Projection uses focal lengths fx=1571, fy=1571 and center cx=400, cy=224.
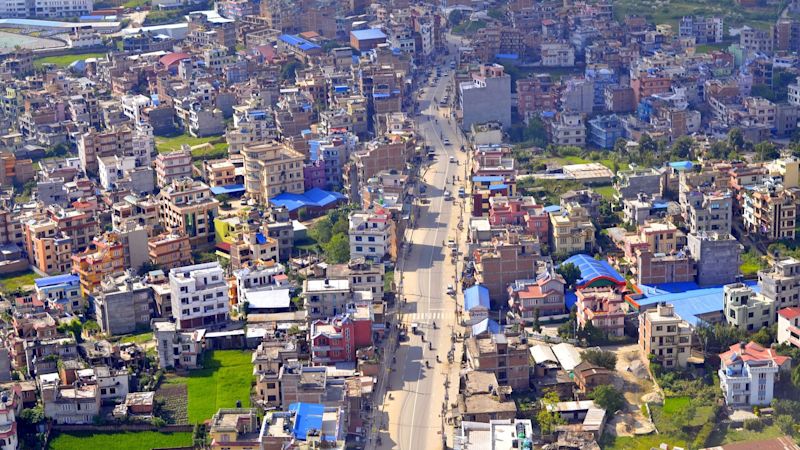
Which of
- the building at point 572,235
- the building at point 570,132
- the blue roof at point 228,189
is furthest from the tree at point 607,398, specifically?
the building at point 570,132

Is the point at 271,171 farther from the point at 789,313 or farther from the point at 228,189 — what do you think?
the point at 789,313

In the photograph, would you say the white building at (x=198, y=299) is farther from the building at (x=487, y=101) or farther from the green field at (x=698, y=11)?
the green field at (x=698, y=11)

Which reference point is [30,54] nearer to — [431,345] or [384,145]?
[384,145]

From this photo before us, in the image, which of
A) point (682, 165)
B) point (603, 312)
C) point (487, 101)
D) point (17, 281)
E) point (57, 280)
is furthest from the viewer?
point (487, 101)

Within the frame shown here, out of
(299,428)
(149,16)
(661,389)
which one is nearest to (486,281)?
(661,389)

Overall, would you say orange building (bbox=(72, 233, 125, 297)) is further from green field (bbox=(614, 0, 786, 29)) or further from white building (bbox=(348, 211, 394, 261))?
green field (bbox=(614, 0, 786, 29))

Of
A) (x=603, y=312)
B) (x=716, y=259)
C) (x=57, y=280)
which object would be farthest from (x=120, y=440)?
(x=716, y=259)
